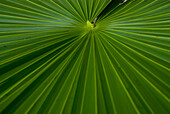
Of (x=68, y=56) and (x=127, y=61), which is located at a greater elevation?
(x=68, y=56)

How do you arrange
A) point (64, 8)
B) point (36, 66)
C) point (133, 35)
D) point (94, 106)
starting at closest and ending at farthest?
point (94, 106) < point (36, 66) < point (133, 35) < point (64, 8)

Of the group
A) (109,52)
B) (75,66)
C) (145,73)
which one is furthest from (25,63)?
(145,73)

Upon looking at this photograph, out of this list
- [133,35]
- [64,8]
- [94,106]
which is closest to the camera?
[94,106]

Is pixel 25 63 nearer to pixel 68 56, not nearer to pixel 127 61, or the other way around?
pixel 68 56

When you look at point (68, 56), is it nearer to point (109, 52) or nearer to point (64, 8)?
point (109, 52)

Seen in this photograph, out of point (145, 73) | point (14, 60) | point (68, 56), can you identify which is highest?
point (14, 60)

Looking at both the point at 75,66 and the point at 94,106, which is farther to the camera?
the point at 75,66
